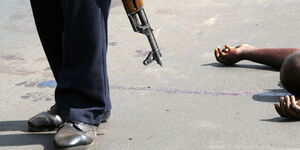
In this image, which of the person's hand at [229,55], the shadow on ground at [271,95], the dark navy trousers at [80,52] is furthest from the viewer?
the person's hand at [229,55]

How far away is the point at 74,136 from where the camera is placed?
3.46m

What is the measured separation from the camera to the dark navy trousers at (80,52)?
339 centimetres

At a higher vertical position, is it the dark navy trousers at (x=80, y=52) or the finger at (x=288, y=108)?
the dark navy trousers at (x=80, y=52)

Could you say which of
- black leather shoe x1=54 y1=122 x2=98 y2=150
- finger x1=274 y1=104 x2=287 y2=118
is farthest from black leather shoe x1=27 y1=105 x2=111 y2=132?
finger x1=274 y1=104 x2=287 y2=118

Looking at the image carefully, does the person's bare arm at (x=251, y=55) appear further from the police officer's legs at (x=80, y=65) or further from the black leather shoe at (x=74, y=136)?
the black leather shoe at (x=74, y=136)

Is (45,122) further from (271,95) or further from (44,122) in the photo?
(271,95)

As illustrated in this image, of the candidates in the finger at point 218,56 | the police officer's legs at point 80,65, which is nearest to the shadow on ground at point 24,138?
the police officer's legs at point 80,65

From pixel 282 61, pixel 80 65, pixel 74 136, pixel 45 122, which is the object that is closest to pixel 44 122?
pixel 45 122

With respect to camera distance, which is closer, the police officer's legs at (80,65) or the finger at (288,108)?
the police officer's legs at (80,65)

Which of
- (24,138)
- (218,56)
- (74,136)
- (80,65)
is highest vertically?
(80,65)

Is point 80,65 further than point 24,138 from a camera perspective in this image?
No

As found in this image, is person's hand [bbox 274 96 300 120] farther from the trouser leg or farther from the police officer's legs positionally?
the trouser leg

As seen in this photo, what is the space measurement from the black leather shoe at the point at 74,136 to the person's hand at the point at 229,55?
1543 millimetres

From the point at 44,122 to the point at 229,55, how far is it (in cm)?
161
